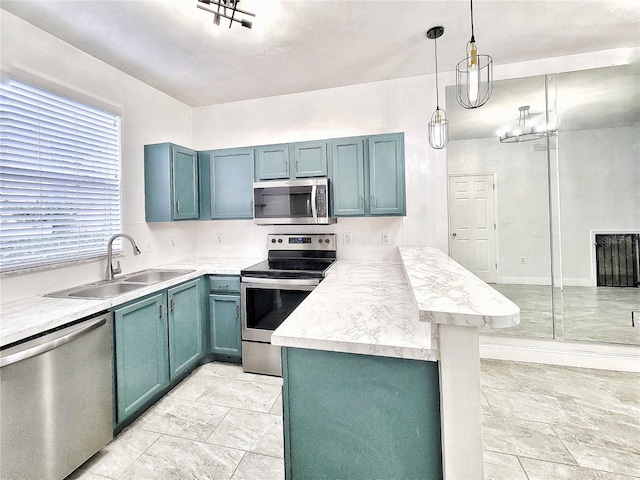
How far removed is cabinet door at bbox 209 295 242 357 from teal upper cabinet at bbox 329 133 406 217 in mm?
1298

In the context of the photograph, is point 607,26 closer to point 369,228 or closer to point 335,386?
point 369,228

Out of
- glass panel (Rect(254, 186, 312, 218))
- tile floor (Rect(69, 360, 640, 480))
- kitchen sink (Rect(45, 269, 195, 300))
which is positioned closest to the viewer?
tile floor (Rect(69, 360, 640, 480))

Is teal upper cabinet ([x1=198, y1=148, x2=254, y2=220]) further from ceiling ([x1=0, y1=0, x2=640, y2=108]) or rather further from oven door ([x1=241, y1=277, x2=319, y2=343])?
oven door ([x1=241, y1=277, x2=319, y2=343])

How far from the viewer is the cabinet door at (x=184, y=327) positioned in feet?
7.92

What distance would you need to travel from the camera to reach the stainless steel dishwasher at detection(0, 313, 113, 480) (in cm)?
135

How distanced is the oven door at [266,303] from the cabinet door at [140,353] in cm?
66

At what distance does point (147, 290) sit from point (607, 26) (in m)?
3.95

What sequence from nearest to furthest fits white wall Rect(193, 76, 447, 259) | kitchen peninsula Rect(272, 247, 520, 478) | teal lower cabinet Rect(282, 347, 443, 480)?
1. kitchen peninsula Rect(272, 247, 520, 478)
2. teal lower cabinet Rect(282, 347, 443, 480)
3. white wall Rect(193, 76, 447, 259)

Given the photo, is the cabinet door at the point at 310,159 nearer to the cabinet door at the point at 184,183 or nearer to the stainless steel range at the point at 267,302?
the stainless steel range at the point at 267,302

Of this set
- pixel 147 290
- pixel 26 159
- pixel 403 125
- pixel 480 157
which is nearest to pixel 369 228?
pixel 403 125

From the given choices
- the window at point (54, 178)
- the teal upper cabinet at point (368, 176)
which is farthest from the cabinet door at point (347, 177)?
the window at point (54, 178)

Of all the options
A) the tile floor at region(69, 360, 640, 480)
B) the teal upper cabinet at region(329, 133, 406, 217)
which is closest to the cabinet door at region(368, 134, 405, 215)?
the teal upper cabinet at region(329, 133, 406, 217)

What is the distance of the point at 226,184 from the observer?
3211 mm

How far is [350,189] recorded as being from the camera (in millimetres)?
2891
